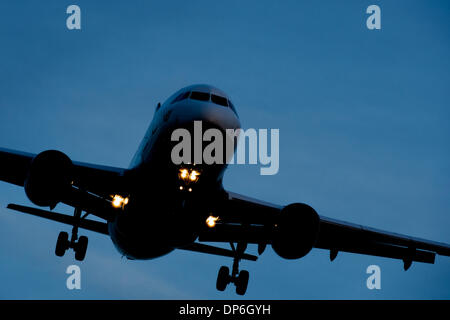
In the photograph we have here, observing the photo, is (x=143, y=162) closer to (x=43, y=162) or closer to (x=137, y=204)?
(x=137, y=204)

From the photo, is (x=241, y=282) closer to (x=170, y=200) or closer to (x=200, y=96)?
(x=170, y=200)

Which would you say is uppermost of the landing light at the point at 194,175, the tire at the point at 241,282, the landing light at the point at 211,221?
the landing light at the point at 194,175

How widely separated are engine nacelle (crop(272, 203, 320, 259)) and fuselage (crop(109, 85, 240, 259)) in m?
2.56

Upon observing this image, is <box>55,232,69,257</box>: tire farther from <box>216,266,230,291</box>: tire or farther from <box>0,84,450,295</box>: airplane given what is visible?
<box>216,266,230,291</box>: tire

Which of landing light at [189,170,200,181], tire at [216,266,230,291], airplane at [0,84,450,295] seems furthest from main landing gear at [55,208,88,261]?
landing light at [189,170,200,181]

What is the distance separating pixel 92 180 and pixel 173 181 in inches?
165

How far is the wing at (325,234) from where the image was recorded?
71.3 ft

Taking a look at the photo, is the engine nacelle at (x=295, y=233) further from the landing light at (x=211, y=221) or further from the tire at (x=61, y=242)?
the tire at (x=61, y=242)

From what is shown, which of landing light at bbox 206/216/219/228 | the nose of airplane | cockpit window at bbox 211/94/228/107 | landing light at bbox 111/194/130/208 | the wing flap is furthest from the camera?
the wing flap

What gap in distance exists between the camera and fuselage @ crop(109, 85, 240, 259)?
16422mm

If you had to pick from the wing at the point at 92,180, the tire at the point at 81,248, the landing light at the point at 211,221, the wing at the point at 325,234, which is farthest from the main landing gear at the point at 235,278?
the wing at the point at 92,180

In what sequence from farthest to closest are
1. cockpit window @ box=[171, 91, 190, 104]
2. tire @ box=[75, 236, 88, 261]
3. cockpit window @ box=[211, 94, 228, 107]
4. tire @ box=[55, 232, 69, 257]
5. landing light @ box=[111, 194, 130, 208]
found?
1. tire @ box=[75, 236, 88, 261]
2. tire @ box=[55, 232, 69, 257]
3. landing light @ box=[111, 194, 130, 208]
4. cockpit window @ box=[171, 91, 190, 104]
5. cockpit window @ box=[211, 94, 228, 107]

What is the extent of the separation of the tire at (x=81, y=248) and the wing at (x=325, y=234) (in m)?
5.74

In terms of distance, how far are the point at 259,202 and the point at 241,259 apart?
16.4 feet
